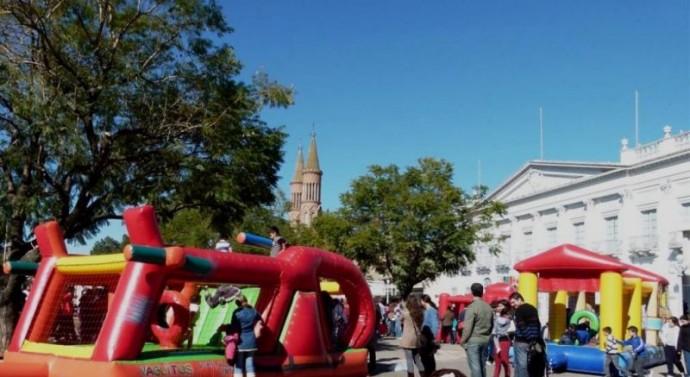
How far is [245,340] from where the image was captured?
8.66 metres

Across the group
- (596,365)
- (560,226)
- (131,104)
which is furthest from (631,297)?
(560,226)

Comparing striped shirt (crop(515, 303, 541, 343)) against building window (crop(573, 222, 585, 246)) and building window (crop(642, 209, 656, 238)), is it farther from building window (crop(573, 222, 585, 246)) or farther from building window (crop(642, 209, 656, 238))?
building window (crop(573, 222, 585, 246))

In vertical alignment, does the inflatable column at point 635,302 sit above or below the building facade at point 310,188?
below

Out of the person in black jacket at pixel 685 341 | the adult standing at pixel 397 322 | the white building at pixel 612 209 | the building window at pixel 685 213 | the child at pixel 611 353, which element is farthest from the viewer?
the white building at pixel 612 209

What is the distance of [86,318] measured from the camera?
33.9 feet

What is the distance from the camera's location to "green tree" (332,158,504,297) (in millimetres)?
30641

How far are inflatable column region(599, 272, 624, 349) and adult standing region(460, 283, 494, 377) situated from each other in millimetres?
6979

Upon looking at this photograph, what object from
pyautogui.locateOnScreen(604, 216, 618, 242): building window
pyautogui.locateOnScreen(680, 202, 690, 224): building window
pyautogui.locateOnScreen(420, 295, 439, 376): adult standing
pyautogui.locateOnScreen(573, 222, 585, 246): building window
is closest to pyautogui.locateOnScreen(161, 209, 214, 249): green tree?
pyautogui.locateOnScreen(573, 222, 585, 246): building window

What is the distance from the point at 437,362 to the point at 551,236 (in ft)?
88.2

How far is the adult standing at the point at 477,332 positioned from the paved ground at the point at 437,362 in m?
3.94

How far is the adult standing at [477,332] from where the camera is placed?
32.2ft

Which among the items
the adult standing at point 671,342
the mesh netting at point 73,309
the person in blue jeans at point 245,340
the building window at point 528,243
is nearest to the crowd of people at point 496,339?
the adult standing at point 671,342

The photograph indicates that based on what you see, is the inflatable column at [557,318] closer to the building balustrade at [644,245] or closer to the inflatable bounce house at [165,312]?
the inflatable bounce house at [165,312]

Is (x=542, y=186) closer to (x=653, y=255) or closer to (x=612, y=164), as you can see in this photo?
(x=612, y=164)
